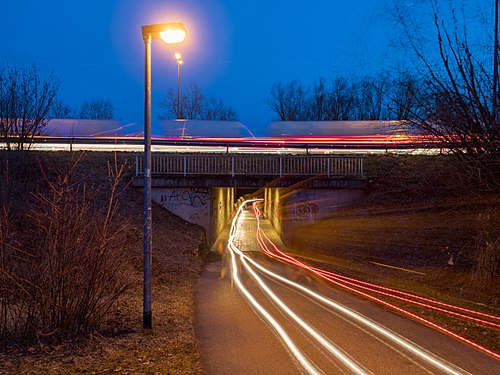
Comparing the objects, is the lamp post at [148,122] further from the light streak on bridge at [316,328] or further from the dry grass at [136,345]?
the light streak on bridge at [316,328]

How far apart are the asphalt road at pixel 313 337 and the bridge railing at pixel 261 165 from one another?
10.2 m

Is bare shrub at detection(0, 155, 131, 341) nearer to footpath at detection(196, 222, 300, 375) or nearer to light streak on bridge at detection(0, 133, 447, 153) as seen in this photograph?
footpath at detection(196, 222, 300, 375)

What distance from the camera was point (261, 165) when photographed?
2248 centimetres

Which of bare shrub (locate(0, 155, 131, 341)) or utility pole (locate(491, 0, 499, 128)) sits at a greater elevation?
utility pole (locate(491, 0, 499, 128))

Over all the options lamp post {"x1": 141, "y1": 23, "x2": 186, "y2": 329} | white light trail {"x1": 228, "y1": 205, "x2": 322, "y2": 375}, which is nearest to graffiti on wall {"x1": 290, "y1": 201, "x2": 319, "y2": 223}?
white light trail {"x1": 228, "y1": 205, "x2": 322, "y2": 375}

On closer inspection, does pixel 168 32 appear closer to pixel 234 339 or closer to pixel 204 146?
pixel 234 339

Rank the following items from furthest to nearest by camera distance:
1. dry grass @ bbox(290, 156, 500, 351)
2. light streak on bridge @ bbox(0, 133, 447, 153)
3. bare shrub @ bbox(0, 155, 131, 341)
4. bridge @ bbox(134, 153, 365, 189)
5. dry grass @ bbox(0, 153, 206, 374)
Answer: light streak on bridge @ bbox(0, 133, 447, 153) → bridge @ bbox(134, 153, 365, 189) → dry grass @ bbox(290, 156, 500, 351) → bare shrub @ bbox(0, 155, 131, 341) → dry grass @ bbox(0, 153, 206, 374)

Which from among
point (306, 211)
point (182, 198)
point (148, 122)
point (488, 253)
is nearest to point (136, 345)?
point (148, 122)

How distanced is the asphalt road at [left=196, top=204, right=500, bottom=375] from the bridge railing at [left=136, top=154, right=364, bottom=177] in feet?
33.5

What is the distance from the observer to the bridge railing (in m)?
22.4

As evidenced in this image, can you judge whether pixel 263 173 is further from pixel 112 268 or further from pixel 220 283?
pixel 112 268

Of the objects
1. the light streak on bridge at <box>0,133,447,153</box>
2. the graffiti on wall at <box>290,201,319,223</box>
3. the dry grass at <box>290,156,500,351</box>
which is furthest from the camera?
the light streak on bridge at <box>0,133,447,153</box>

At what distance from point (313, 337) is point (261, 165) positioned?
49.9ft

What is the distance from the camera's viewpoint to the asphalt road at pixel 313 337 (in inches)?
246
